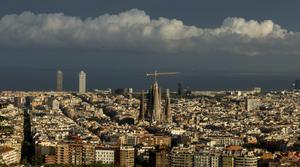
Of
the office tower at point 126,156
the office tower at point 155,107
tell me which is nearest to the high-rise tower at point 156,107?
the office tower at point 155,107

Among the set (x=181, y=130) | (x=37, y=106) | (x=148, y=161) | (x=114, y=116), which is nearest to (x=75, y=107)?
(x=37, y=106)

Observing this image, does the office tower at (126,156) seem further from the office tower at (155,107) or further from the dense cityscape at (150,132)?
the office tower at (155,107)

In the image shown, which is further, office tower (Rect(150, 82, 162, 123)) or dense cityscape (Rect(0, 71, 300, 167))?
office tower (Rect(150, 82, 162, 123))

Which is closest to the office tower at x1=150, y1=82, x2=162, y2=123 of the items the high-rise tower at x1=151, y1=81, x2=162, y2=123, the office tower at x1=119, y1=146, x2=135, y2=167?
the high-rise tower at x1=151, y1=81, x2=162, y2=123

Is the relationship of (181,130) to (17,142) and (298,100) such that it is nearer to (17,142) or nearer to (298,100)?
(17,142)

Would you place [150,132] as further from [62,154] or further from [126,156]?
[62,154]

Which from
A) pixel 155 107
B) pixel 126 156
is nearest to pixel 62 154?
pixel 126 156

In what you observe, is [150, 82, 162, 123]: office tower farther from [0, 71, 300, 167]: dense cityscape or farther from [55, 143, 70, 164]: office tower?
[55, 143, 70, 164]: office tower
